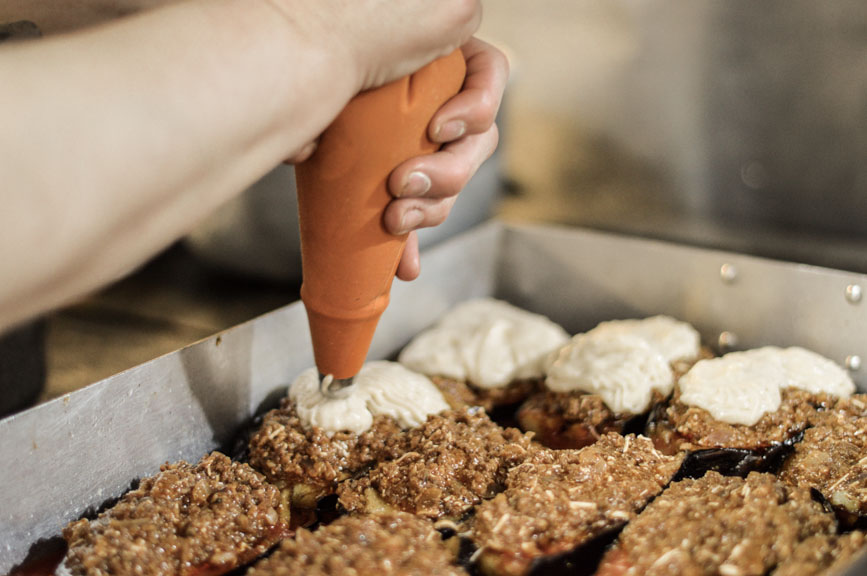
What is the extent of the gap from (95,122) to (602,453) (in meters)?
1.01

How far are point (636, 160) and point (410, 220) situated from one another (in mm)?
2209

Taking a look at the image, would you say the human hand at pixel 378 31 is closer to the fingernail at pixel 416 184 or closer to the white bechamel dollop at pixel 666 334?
the fingernail at pixel 416 184

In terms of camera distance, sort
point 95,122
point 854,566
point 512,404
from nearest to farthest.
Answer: point 95,122 → point 854,566 → point 512,404

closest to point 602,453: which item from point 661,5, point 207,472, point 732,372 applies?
point 732,372

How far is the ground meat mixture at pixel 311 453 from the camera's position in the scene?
55.6 inches

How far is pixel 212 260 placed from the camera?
2.68 meters

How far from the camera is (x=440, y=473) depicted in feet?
4.44

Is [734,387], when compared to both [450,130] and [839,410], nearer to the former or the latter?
[839,410]

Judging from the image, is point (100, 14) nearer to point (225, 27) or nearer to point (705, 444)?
point (225, 27)

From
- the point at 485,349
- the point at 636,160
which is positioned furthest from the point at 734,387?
Answer: the point at 636,160

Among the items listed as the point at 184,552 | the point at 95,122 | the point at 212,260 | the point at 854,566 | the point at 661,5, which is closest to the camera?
the point at 95,122

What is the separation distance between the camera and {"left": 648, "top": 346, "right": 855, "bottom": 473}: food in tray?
1.49 meters

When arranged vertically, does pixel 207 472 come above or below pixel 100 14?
below

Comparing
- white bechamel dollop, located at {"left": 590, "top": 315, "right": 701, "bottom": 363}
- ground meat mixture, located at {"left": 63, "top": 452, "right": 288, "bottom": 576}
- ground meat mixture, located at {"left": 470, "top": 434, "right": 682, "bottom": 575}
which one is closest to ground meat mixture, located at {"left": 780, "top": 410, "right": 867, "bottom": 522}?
ground meat mixture, located at {"left": 470, "top": 434, "right": 682, "bottom": 575}
